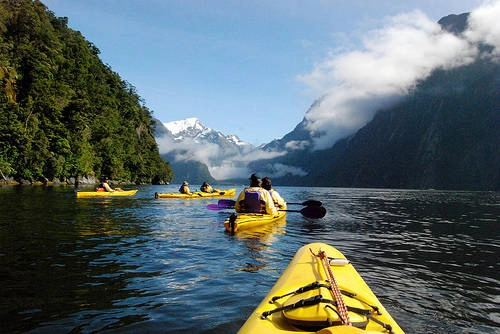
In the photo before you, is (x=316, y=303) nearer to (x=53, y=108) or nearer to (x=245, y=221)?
(x=245, y=221)

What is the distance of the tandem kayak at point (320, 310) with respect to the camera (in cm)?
355

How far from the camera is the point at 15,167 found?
4931 cm

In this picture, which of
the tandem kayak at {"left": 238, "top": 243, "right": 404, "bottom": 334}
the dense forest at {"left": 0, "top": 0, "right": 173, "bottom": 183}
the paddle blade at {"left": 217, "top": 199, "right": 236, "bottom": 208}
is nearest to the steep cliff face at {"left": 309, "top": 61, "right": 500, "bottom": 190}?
the dense forest at {"left": 0, "top": 0, "right": 173, "bottom": 183}

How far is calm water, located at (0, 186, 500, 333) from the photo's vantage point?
5.13 metres

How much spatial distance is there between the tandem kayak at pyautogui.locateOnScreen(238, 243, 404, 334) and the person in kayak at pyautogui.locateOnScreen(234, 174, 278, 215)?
9619mm

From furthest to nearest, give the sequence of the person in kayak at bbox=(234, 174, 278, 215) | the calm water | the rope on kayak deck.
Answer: the person in kayak at bbox=(234, 174, 278, 215) < the calm water < the rope on kayak deck

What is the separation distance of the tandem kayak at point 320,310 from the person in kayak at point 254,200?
9619mm

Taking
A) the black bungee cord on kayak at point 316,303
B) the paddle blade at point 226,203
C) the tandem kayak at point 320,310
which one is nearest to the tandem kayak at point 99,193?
the paddle blade at point 226,203

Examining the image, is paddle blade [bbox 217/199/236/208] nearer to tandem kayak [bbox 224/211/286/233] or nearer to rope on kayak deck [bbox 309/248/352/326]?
tandem kayak [bbox 224/211/286/233]

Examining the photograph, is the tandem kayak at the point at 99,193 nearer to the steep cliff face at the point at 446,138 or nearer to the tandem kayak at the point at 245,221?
the tandem kayak at the point at 245,221

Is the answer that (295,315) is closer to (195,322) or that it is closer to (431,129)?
(195,322)

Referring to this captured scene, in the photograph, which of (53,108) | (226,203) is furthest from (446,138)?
(226,203)

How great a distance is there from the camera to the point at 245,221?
1359cm

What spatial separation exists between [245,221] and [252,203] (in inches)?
55.8
